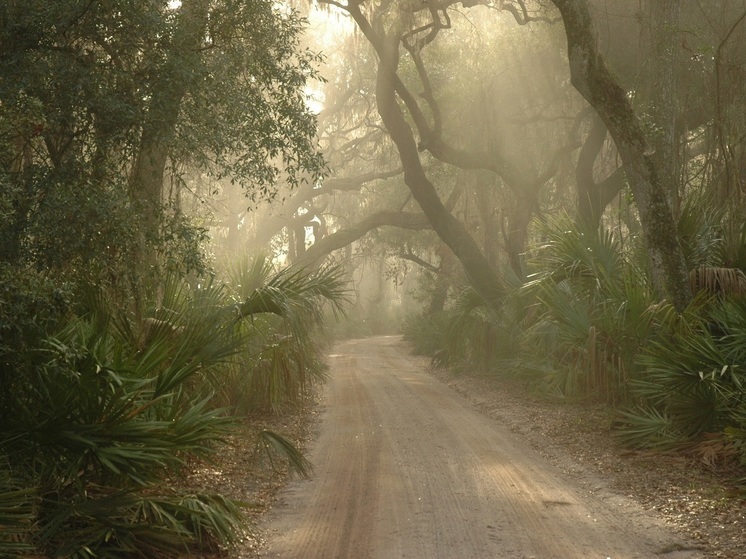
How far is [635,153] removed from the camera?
11016mm

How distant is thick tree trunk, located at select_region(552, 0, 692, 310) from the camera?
10680mm

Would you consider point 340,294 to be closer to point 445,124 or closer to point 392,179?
point 445,124

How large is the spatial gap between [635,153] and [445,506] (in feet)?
18.5

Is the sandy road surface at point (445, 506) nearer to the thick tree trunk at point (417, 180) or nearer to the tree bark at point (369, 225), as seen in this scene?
the thick tree trunk at point (417, 180)

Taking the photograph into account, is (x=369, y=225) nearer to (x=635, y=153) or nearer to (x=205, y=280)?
(x=205, y=280)

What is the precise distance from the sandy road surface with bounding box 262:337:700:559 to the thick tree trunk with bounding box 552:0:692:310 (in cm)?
270

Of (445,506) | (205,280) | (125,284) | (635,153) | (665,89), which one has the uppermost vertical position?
(665,89)

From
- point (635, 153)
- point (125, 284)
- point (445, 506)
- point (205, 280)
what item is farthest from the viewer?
point (205, 280)

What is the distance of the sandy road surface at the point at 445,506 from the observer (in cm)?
622

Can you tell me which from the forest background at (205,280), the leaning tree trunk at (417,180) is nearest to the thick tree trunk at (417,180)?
the leaning tree trunk at (417,180)

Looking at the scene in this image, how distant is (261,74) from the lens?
11.2 meters

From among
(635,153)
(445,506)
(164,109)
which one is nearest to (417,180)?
(635,153)

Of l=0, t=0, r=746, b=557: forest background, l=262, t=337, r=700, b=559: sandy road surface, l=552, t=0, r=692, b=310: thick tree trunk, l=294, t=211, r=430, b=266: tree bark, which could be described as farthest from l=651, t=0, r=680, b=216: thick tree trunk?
l=294, t=211, r=430, b=266: tree bark

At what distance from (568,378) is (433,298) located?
65.5 ft
